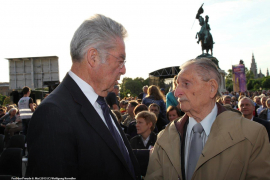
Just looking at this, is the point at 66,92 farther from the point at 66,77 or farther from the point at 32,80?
the point at 32,80

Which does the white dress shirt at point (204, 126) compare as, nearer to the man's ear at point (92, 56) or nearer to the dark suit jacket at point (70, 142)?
the dark suit jacket at point (70, 142)

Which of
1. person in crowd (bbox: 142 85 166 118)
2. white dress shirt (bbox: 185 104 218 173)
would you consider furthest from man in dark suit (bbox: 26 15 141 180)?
person in crowd (bbox: 142 85 166 118)

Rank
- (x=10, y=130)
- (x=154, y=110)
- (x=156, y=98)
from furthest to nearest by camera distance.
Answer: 1. (x=10, y=130)
2. (x=156, y=98)
3. (x=154, y=110)

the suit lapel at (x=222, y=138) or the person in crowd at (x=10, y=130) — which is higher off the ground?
the suit lapel at (x=222, y=138)

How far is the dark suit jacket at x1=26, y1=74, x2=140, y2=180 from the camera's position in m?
1.30

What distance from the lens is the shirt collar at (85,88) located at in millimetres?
1713

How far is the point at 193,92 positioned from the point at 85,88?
965 mm

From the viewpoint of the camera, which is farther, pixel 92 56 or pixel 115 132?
pixel 115 132

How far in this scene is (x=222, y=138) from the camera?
6.02 ft

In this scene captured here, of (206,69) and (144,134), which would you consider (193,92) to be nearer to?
(206,69)

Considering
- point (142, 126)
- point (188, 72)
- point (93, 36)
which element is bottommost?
point (142, 126)

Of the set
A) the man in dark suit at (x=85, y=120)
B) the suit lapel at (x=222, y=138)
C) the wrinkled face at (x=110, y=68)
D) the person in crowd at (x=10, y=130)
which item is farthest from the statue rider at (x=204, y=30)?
the man in dark suit at (x=85, y=120)

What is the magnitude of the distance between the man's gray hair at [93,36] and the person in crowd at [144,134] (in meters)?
3.01

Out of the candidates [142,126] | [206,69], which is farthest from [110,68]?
[142,126]
